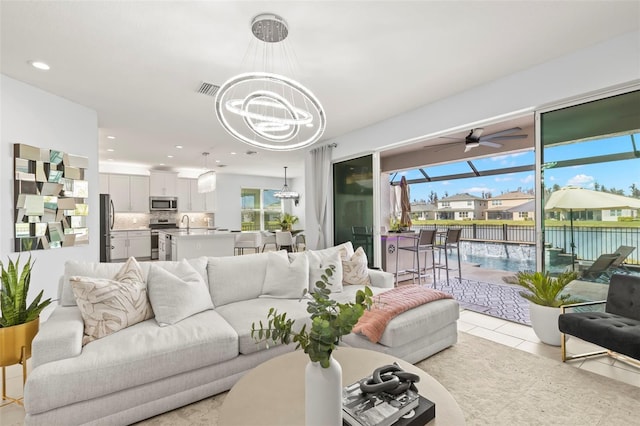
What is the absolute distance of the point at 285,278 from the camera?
119 inches

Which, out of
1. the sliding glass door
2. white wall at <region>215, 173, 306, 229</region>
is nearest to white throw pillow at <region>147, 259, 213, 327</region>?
the sliding glass door

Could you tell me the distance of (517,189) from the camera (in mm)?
7535

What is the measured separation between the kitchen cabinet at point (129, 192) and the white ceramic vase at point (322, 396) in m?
8.87

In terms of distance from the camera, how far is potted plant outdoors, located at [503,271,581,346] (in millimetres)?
2900

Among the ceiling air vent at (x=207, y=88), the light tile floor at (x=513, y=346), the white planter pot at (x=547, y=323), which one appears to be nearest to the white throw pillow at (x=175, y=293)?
the light tile floor at (x=513, y=346)

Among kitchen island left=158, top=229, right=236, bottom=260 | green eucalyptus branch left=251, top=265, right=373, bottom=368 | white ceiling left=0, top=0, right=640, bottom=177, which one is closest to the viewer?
green eucalyptus branch left=251, top=265, right=373, bottom=368

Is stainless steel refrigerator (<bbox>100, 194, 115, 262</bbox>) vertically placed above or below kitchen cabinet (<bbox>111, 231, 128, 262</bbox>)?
above

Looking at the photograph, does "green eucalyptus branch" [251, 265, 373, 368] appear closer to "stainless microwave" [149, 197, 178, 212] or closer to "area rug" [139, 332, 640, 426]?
"area rug" [139, 332, 640, 426]

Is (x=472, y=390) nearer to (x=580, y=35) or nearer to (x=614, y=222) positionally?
(x=614, y=222)

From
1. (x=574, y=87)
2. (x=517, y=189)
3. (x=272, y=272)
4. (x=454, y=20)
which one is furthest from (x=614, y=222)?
(x=517, y=189)

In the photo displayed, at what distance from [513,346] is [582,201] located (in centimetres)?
158

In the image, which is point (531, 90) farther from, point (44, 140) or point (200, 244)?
point (44, 140)

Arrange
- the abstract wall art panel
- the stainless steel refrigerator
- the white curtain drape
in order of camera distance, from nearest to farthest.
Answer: the abstract wall art panel → the stainless steel refrigerator → the white curtain drape

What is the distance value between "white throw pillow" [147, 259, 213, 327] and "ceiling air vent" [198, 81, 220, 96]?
2.16 m
